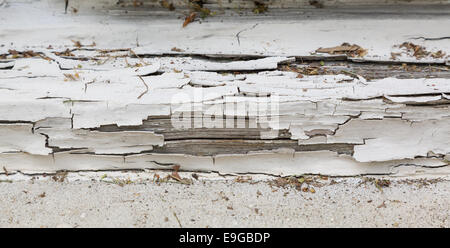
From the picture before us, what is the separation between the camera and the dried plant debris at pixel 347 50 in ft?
5.30

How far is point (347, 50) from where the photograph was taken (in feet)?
5.34

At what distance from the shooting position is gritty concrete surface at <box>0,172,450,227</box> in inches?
50.6

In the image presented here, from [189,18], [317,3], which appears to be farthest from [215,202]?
[317,3]

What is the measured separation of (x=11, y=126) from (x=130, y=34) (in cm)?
62

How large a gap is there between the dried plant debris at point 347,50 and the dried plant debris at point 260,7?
→ 12.0 inches

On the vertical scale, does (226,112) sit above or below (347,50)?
below

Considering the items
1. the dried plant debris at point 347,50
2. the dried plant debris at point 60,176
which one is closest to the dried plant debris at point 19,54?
the dried plant debris at point 60,176

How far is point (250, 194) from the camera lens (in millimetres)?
1381

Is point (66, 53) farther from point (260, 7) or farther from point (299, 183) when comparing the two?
point (299, 183)

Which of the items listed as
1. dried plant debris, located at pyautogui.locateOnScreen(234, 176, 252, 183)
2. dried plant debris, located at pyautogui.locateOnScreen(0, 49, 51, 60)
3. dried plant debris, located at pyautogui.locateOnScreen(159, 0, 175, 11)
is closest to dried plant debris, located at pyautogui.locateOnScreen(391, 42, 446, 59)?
dried plant debris, located at pyautogui.locateOnScreen(234, 176, 252, 183)

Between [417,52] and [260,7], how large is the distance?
71 cm

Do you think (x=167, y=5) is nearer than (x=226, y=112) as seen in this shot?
No
